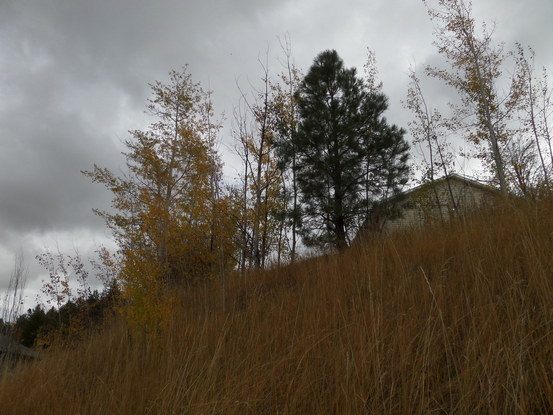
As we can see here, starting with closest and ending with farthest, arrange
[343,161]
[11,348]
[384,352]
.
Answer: [384,352]
[11,348]
[343,161]

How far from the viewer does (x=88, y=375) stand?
3.56 meters

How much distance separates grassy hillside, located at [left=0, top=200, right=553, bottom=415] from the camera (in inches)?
65.8

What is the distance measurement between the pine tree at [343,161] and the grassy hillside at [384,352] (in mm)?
8135

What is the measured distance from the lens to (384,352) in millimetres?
2084

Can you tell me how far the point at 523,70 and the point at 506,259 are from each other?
1232cm

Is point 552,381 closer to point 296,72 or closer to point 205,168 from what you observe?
point 205,168

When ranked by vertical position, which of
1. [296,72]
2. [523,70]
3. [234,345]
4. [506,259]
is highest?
[296,72]

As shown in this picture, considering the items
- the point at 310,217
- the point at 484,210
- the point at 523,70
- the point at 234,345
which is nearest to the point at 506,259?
the point at 234,345

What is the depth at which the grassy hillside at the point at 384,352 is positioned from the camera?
1672 millimetres

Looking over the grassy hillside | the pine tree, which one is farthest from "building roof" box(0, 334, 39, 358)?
the pine tree

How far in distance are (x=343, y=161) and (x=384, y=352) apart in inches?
430

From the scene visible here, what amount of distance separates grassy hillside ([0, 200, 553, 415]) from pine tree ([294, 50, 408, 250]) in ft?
26.7

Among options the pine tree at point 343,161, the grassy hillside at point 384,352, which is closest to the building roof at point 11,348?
the grassy hillside at point 384,352

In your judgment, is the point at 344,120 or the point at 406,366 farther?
the point at 344,120
